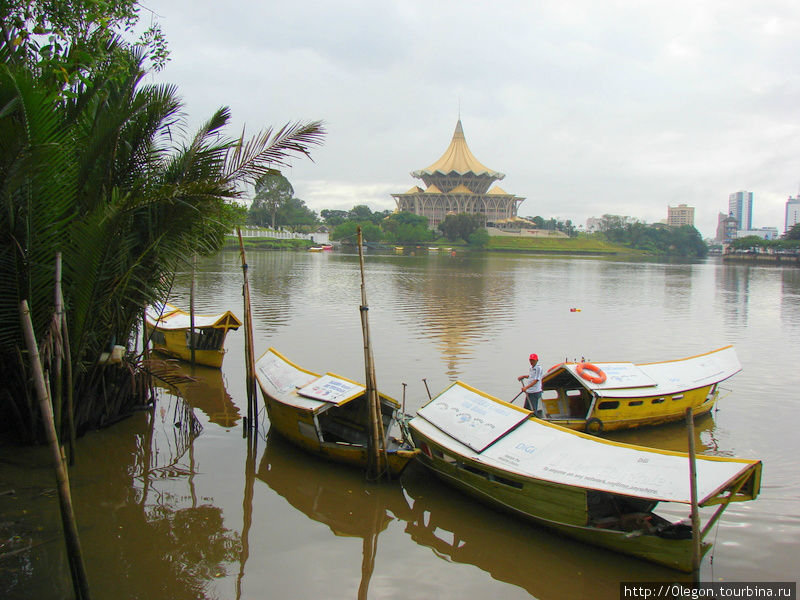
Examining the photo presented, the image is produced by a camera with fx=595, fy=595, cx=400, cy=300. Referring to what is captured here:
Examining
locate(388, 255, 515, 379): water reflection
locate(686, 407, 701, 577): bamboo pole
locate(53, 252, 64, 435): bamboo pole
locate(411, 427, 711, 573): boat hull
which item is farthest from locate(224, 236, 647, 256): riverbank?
locate(686, 407, 701, 577): bamboo pole

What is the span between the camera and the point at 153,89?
7359 mm

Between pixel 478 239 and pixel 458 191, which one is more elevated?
pixel 458 191

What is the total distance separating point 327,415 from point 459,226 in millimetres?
80630

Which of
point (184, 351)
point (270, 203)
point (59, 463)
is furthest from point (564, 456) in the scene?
point (270, 203)

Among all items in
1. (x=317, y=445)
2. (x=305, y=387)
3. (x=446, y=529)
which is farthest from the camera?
(x=305, y=387)

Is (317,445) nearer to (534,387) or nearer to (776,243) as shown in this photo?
(534,387)

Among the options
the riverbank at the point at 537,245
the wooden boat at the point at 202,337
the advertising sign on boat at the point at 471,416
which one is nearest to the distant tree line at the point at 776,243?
the riverbank at the point at 537,245

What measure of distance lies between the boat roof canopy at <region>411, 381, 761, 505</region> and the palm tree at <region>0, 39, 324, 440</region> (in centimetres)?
373

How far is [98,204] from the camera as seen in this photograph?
6.63m

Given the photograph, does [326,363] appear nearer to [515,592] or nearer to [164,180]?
[164,180]

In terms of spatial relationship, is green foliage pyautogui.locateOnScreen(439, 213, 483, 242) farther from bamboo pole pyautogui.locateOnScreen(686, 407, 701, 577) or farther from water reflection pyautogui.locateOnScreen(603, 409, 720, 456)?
bamboo pole pyautogui.locateOnScreen(686, 407, 701, 577)

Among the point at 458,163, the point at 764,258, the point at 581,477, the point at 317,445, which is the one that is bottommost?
the point at 317,445

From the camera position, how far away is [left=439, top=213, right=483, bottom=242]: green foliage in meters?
87.9

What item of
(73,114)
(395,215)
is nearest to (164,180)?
(73,114)
